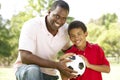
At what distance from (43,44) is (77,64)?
35cm

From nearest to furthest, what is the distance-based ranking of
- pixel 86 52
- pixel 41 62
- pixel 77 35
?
1. pixel 41 62
2. pixel 77 35
3. pixel 86 52

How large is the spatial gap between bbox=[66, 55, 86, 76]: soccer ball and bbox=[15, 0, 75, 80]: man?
0.05m

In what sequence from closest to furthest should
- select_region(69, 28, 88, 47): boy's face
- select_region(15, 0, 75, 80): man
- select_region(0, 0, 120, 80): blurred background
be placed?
select_region(15, 0, 75, 80): man → select_region(69, 28, 88, 47): boy's face → select_region(0, 0, 120, 80): blurred background

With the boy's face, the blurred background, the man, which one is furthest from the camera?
the blurred background

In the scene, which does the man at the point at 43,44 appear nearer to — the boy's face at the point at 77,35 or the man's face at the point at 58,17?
the man's face at the point at 58,17

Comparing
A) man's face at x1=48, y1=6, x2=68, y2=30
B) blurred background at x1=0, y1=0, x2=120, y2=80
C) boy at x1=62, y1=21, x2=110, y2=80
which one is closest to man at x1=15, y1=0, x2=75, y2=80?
man's face at x1=48, y1=6, x2=68, y2=30

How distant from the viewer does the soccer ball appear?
113 inches

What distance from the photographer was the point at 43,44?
2990 mm

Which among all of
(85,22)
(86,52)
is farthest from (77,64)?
(85,22)

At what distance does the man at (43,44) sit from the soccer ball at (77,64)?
0.05m

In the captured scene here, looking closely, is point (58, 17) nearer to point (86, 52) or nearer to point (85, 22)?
point (86, 52)

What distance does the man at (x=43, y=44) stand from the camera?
279cm

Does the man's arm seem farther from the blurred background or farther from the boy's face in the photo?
the blurred background

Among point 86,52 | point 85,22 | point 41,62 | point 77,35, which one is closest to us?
point 41,62
